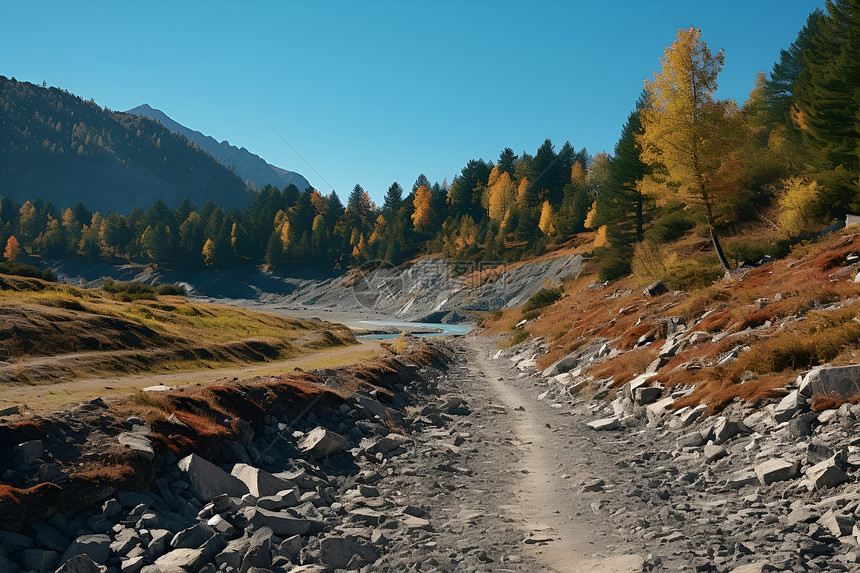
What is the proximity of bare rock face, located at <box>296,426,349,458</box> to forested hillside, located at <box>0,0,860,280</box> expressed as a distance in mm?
26959

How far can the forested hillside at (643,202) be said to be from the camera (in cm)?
3000

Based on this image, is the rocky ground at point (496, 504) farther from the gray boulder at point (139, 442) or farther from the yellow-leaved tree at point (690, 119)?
the yellow-leaved tree at point (690, 119)

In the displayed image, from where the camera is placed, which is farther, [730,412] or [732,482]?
[730,412]

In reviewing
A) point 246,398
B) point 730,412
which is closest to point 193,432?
point 246,398

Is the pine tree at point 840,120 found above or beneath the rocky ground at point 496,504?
above

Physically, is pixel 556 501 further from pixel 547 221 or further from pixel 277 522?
pixel 547 221

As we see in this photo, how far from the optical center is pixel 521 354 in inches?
1507

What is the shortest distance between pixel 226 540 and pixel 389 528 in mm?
2545

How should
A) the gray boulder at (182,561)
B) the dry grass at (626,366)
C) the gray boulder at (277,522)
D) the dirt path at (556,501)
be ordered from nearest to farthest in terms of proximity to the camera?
the gray boulder at (182,561) → the dirt path at (556,501) → the gray boulder at (277,522) → the dry grass at (626,366)

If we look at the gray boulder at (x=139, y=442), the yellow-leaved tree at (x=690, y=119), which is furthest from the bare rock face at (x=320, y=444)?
the yellow-leaved tree at (x=690, y=119)

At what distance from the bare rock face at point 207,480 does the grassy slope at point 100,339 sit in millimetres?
11805

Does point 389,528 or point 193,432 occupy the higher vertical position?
point 193,432

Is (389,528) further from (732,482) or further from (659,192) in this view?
(659,192)

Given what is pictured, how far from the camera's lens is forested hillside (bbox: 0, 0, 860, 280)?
30.0 metres
